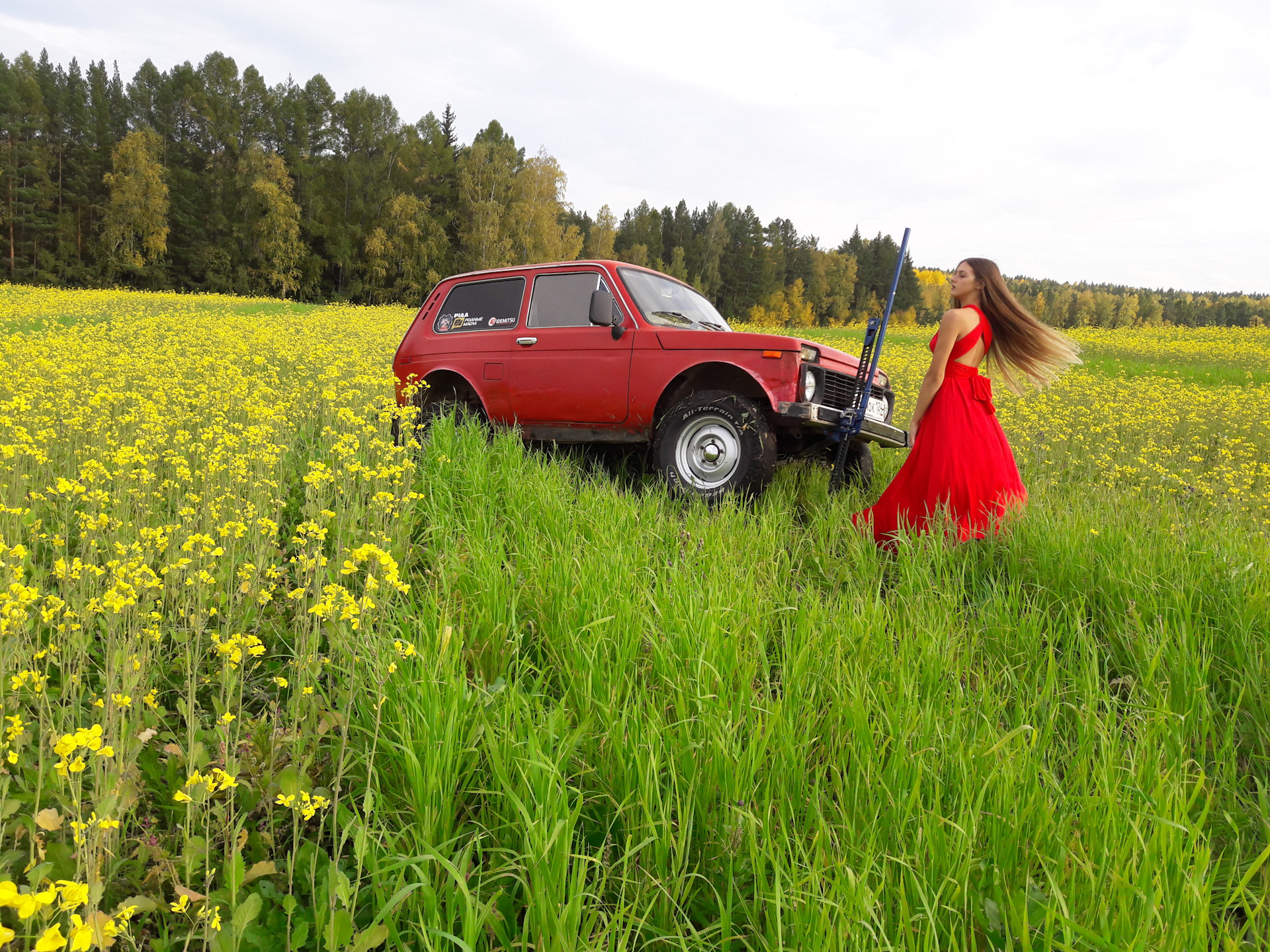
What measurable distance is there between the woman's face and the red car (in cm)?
96

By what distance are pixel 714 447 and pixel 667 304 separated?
4.91 feet

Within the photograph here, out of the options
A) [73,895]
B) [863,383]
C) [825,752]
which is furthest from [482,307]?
[73,895]

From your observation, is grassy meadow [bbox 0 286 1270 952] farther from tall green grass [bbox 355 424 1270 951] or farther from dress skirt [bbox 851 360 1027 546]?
dress skirt [bbox 851 360 1027 546]

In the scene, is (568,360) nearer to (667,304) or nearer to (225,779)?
(667,304)

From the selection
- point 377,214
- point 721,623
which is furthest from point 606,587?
point 377,214

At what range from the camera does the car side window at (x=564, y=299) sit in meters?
5.62

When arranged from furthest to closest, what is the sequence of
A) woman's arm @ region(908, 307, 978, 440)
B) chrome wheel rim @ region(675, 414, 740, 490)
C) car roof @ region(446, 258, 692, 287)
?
car roof @ region(446, 258, 692, 287) < chrome wheel rim @ region(675, 414, 740, 490) < woman's arm @ region(908, 307, 978, 440)

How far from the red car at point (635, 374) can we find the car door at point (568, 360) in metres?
0.01

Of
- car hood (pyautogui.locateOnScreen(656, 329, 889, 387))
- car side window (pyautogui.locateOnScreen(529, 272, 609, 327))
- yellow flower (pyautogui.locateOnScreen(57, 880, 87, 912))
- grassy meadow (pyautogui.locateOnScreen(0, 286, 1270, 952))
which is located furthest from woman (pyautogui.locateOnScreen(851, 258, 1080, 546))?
yellow flower (pyautogui.locateOnScreen(57, 880, 87, 912))

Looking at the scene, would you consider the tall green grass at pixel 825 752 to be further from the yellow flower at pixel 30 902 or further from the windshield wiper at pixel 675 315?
the windshield wiper at pixel 675 315

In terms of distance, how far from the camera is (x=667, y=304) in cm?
564

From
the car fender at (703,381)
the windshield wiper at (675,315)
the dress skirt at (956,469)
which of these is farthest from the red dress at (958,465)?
the windshield wiper at (675,315)

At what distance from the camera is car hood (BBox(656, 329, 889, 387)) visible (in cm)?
477

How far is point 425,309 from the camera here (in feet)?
21.8
